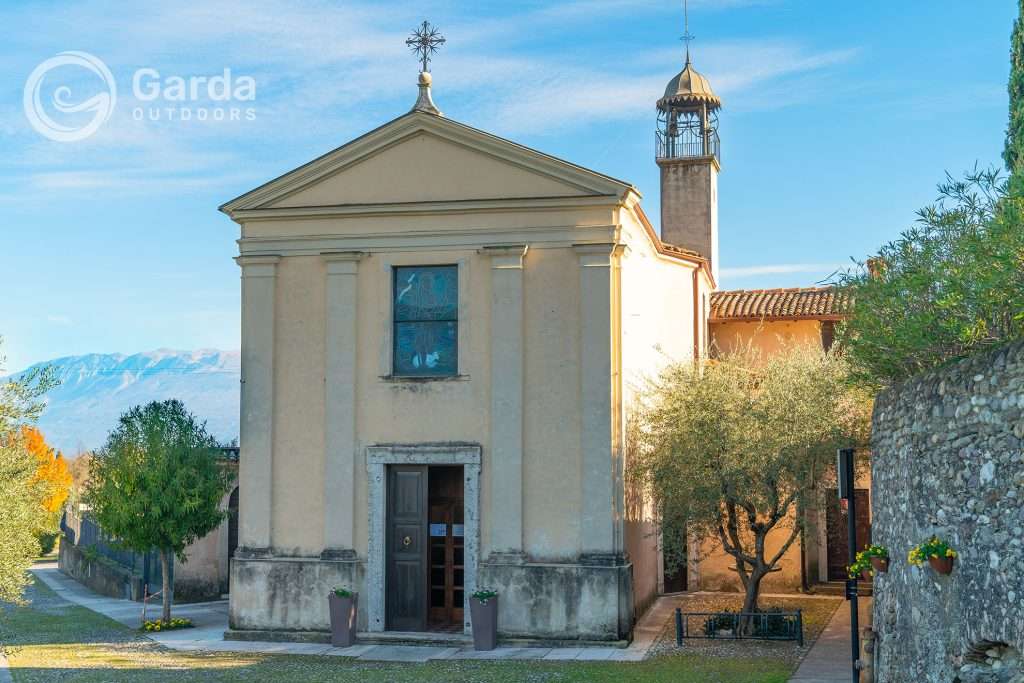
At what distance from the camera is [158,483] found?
18359mm

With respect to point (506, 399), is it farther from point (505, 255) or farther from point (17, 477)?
point (17, 477)

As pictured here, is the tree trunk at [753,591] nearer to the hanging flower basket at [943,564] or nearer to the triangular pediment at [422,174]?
the triangular pediment at [422,174]

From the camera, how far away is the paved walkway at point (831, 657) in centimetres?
1282

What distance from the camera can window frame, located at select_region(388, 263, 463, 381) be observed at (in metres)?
16.6

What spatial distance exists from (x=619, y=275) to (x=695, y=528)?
4.00 meters

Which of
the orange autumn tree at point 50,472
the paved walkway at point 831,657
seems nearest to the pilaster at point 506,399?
the paved walkway at point 831,657

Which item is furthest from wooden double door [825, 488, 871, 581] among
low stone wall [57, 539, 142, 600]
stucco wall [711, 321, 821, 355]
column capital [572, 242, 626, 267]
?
low stone wall [57, 539, 142, 600]

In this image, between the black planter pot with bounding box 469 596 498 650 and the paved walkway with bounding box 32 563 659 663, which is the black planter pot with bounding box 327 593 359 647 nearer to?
the paved walkway with bounding box 32 563 659 663

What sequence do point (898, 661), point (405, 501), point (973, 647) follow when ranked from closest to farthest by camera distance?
point (973, 647), point (898, 661), point (405, 501)

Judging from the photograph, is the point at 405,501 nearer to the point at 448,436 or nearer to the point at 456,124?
the point at 448,436

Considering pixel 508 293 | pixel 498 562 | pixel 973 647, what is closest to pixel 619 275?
pixel 508 293

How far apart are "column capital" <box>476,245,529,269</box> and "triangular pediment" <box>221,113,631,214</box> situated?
0.78 meters

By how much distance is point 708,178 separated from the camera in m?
26.1

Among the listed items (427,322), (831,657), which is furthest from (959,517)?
(427,322)
